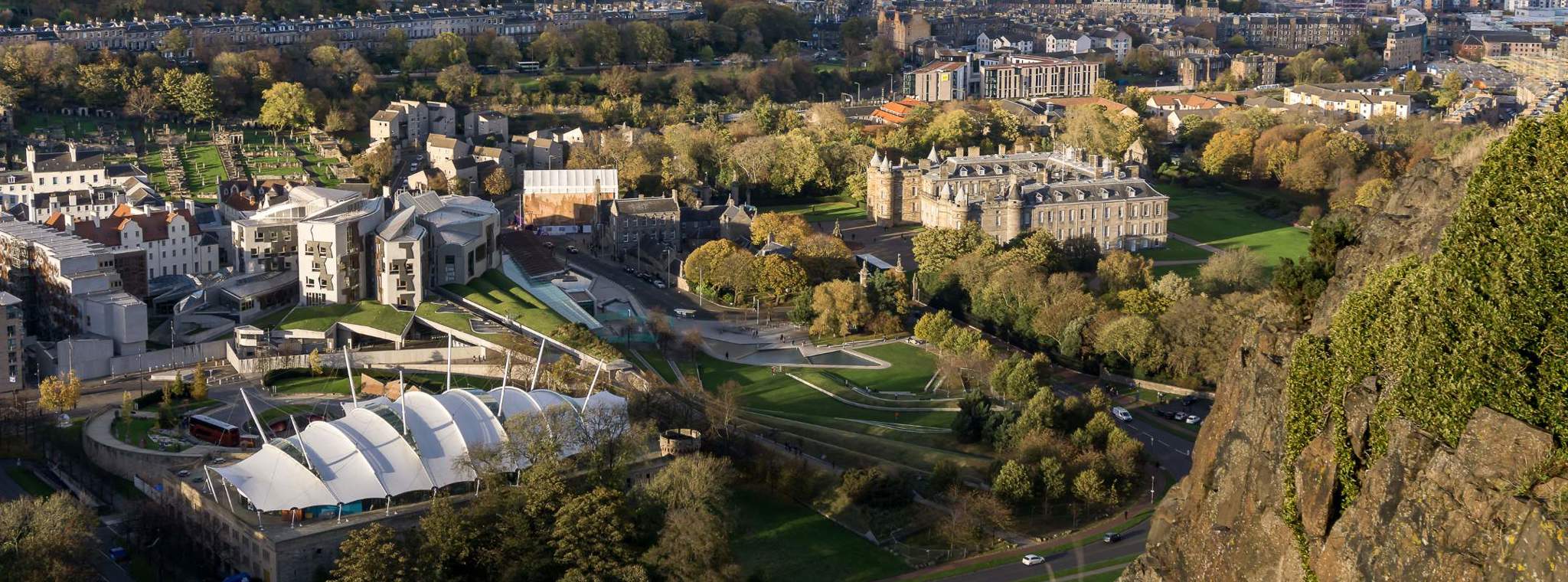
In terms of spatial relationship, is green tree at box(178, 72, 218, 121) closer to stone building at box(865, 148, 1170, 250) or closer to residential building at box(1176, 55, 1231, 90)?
stone building at box(865, 148, 1170, 250)

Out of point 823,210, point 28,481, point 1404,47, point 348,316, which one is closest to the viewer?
point 28,481

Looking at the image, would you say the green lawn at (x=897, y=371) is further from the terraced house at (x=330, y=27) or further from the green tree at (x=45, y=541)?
the terraced house at (x=330, y=27)

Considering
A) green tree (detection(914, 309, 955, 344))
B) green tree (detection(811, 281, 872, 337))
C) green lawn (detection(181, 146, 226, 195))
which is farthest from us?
green lawn (detection(181, 146, 226, 195))

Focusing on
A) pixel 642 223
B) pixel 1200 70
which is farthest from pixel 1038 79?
pixel 642 223

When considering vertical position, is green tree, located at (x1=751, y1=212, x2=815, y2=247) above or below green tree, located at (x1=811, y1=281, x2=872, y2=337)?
above

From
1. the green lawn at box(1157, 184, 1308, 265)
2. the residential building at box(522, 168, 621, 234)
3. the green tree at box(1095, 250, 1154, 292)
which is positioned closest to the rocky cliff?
the green tree at box(1095, 250, 1154, 292)

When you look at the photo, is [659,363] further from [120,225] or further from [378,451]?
[120,225]

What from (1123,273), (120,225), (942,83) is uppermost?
(942,83)

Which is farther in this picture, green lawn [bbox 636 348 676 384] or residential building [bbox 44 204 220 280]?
residential building [bbox 44 204 220 280]
